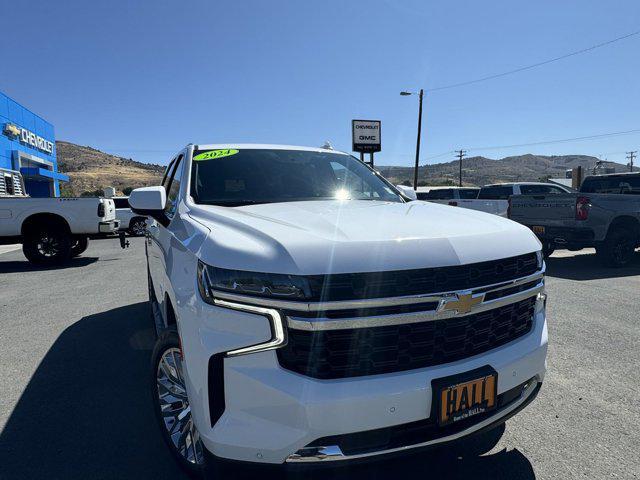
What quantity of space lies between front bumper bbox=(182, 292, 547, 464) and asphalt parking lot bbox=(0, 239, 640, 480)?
30cm

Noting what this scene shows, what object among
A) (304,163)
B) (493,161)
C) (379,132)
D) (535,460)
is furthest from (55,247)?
(493,161)

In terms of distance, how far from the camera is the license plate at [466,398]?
1.80 meters

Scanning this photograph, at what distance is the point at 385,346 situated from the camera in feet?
5.87

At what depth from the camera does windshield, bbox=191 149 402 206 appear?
3014 mm

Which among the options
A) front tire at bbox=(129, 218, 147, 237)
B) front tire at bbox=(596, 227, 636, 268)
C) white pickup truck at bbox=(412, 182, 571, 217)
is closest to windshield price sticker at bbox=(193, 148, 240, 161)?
front tire at bbox=(596, 227, 636, 268)

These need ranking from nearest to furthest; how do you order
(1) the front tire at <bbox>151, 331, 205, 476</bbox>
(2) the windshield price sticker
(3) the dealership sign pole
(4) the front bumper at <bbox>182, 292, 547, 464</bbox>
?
(4) the front bumper at <bbox>182, 292, 547, 464</bbox> < (1) the front tire at <bbox>151, 331, 205, 476</bbox> < (2) the windshield price sticker < (3) the dealership sign pole

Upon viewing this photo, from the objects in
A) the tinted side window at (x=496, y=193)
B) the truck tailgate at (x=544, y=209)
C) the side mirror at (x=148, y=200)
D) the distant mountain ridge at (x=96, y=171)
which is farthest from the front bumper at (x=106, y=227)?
the distant mountain ridge at (x=96, y=171)

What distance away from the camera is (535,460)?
2.46 m

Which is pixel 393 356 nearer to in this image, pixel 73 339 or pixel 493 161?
pixel 73 339

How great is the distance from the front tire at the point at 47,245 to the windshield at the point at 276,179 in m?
8.68

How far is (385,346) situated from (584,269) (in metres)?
8.61

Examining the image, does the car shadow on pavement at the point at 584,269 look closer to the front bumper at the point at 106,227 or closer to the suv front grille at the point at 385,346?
the suv front grille at the point at 385,346

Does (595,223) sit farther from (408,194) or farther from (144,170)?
(144,170)

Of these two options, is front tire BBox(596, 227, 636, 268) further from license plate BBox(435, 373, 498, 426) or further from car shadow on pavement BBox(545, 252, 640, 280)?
license plate BBox(435, 373, 498, 426)
